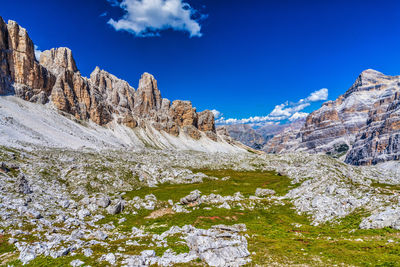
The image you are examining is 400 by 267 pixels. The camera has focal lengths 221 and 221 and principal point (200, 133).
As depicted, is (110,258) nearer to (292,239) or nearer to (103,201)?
(292,239)

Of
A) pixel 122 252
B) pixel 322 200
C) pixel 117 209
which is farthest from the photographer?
pixel 117 209

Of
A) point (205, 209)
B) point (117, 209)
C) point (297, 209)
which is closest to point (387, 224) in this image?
point (297, 209)

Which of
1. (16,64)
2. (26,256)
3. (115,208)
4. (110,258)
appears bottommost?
(115,208)

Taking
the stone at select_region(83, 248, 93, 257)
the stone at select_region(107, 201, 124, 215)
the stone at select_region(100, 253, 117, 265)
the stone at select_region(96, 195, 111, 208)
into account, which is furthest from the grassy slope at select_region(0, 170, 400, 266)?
the stone at select_region(96, 195, 111, 208)

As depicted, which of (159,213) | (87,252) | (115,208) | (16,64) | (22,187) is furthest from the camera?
(16,64)

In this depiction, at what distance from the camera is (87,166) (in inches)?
2766

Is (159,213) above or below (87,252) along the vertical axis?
below

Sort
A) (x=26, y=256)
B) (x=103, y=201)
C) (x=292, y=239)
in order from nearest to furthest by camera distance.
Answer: (x=26, y=256), (x=292, y=239), (x=103, y=201)

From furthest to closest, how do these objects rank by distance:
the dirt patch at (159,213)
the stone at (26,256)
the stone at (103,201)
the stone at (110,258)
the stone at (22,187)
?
1. the stone at (103,201)
2. the dirt patch at (159,213)
3. the stone at (22,187)
4. the stone at (26,256)
5. the stone at (110,258)

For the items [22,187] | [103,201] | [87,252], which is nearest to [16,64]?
[22,187]

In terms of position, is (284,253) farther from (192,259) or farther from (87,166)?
(87,166)

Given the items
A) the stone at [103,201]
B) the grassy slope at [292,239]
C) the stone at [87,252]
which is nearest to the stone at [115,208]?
the stone at [103,201]

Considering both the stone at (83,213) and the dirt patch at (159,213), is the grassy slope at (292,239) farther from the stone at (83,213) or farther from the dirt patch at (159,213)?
the stone at (83,213)

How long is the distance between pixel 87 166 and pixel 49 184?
1550 centimetres
